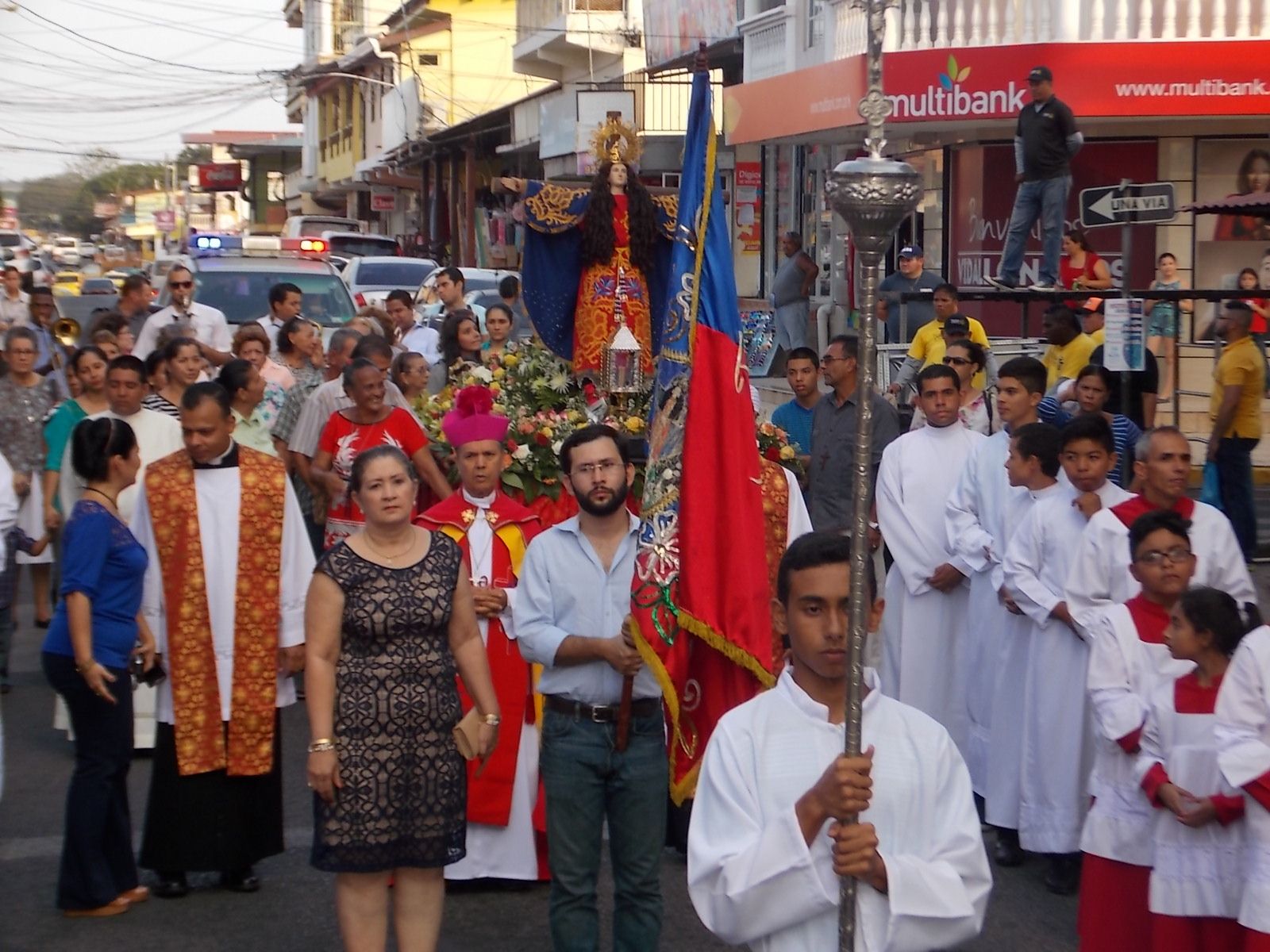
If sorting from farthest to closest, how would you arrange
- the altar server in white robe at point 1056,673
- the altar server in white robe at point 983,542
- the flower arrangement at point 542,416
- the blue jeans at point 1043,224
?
the blue jeans at point 1043,224 → the altar server in white robe at point 983,542 → the flower arrangement at point 542,416 → the altar server in white robe at point 1056,673

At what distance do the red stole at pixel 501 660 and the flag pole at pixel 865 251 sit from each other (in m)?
3.12

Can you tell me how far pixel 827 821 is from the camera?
3.46 metres

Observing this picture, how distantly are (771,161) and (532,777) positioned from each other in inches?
791

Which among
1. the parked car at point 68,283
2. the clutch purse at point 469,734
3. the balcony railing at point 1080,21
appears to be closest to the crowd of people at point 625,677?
the clutch purse at point 469,734

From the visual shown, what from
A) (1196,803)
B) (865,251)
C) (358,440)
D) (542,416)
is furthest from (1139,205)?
(865,251)

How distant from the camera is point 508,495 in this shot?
24.0 ft

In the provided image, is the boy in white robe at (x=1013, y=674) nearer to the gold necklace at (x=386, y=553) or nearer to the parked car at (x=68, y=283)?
the gold necklace at (x=386, y=553)

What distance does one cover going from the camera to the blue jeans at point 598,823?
541cm

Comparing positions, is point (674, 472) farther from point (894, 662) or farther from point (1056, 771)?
point (894, 662)

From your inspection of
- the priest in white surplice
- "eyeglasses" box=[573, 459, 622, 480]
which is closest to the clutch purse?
"eyeglasses" box=[573, 459, 622, 480]

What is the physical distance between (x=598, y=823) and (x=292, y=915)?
178cm

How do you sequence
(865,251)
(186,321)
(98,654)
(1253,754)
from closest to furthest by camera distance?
(865,251), (1253,754), (98,654), (186,321)

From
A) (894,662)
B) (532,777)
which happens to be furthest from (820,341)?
(532,777)

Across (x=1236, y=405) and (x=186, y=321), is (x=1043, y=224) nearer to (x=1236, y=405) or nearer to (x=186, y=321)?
(x=1236, y=405)
